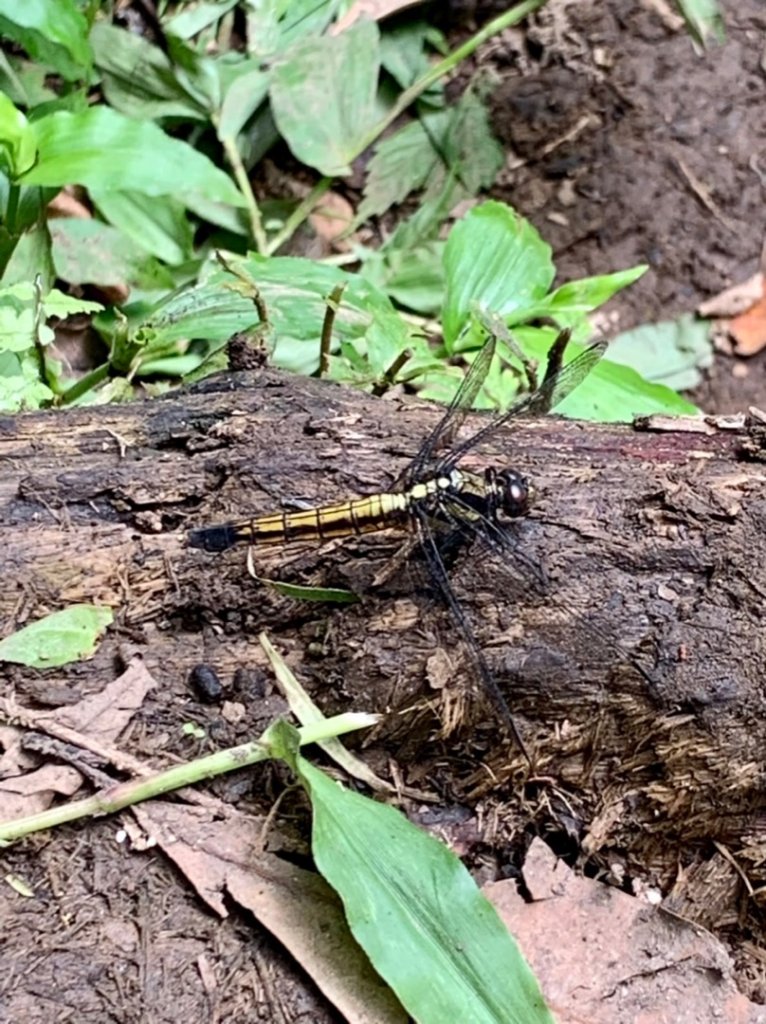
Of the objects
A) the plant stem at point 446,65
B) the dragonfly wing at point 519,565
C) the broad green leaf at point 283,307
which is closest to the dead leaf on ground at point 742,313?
the plant stem at point 446,65

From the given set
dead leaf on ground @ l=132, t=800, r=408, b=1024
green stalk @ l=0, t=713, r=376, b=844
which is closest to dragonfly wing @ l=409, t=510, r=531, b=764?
green stalk @ l=0, t=713, r=376, b=844

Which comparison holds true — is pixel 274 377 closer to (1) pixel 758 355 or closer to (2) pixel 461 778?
(2) pixel 461 778

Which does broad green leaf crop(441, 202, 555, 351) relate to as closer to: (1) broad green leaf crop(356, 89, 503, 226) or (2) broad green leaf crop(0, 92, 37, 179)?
(1) broad green leaf crop(356, 89, 503, 226)

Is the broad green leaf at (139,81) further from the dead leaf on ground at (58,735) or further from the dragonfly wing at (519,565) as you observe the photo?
the dead leaf on ground at (58,735)

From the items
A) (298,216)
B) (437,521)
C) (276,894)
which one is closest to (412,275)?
(298,216)

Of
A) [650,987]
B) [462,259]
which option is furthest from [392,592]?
[462,259]

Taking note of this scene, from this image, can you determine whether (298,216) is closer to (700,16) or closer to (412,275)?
(412,275)

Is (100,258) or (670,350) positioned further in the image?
(670,350)
